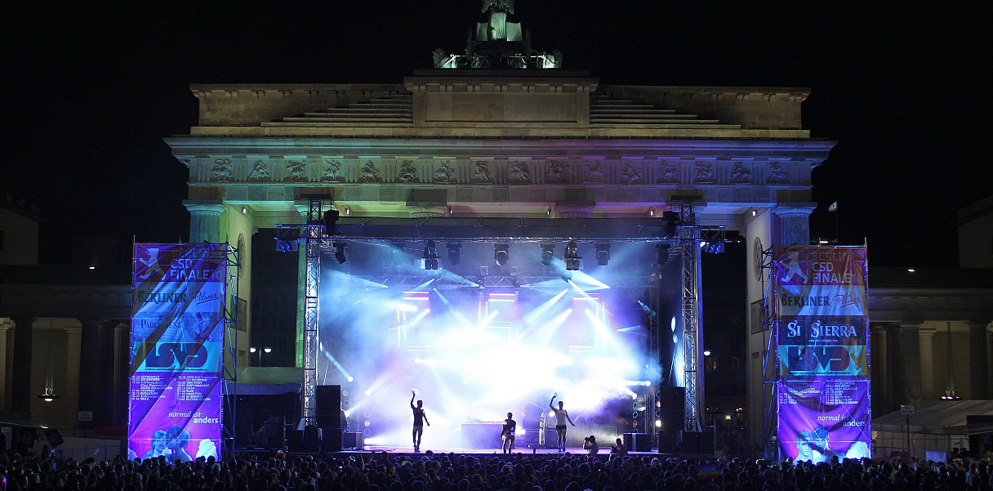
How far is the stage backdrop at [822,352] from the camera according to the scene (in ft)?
71.6

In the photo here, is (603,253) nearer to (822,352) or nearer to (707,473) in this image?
(822,352)

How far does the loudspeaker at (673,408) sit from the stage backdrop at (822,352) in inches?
135

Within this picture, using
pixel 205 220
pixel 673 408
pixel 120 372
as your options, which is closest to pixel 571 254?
pixel 673 408

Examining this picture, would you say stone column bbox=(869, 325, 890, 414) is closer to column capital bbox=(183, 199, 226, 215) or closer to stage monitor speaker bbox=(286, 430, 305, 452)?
stage monitor speaker bbox=(286, 430, 305, 452)

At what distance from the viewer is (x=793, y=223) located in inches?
1196

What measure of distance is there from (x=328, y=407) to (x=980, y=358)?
94.1 feet

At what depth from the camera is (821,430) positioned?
2184 centimetres

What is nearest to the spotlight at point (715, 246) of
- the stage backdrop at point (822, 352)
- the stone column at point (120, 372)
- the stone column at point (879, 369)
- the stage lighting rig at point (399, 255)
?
the stage backdrop at point (822, 352)

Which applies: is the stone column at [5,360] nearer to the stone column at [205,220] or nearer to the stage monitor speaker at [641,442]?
the stone column at [205,220]

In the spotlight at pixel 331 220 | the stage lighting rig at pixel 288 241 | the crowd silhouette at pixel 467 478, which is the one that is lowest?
the crowd silhouette at pixel 467 478

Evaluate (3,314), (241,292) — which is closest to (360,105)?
(241,292)

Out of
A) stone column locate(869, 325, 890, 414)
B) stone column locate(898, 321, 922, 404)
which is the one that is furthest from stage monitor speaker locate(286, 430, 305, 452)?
stone column locate(869, 325, 890, 414)

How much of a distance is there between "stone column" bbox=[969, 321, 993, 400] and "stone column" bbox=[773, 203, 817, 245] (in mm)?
12279

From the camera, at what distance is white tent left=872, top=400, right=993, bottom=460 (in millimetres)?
25531
